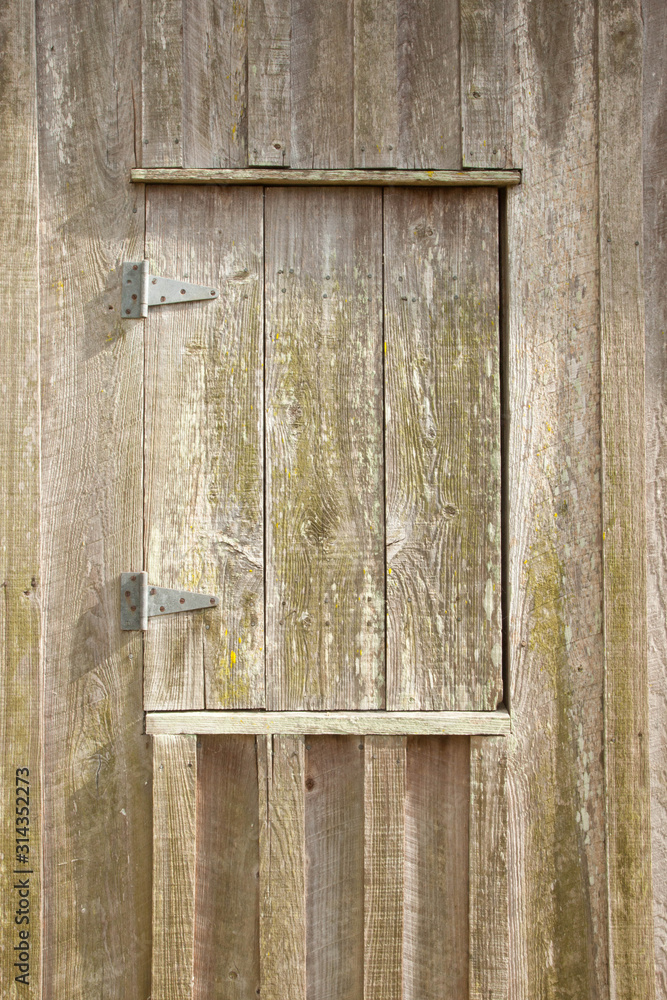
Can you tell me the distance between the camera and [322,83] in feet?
5.32

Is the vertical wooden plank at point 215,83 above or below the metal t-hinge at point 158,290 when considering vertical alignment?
above

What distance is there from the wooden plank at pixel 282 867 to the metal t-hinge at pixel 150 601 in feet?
1.21

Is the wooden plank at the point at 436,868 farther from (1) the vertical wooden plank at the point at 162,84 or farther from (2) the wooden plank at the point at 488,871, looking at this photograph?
(1) the vertical wooden plank at the point at 162,84

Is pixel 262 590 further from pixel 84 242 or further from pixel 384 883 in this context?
pixel 84 242

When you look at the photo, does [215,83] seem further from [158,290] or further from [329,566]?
[329,566]

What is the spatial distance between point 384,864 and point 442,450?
1.01 metres

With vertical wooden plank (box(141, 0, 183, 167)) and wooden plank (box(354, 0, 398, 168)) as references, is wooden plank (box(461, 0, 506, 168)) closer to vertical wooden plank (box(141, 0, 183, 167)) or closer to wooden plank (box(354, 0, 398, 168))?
wooden plank (box(354, 0, 398, 168))

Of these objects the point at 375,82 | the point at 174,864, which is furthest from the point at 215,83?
the point at 174,864

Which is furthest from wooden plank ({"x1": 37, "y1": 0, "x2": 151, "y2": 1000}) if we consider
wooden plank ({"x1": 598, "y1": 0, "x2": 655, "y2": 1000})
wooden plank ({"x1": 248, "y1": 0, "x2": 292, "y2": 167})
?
wooden plank ({"x1": 598, "y1": 0, "x2": 655, "y2": 1000})

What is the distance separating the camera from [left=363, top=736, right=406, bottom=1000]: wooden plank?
1563 millimetres

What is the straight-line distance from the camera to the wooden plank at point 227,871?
158cm

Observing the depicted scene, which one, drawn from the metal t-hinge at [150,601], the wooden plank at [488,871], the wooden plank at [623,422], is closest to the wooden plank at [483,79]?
the wooden plank at [623,422]

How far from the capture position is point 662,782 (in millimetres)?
1624

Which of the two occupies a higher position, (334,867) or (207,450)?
(207,450)
